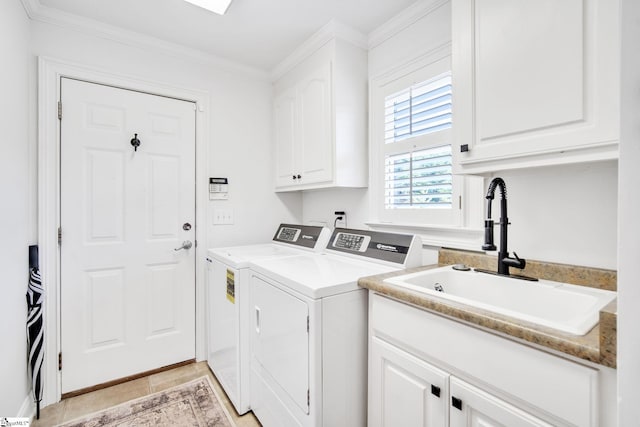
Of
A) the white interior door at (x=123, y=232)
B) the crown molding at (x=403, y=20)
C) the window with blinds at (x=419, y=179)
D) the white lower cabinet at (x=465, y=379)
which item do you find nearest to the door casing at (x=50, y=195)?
the white interior door at (x=123, y=232)

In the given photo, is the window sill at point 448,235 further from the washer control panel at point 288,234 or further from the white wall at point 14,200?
the white wall at point 14,200

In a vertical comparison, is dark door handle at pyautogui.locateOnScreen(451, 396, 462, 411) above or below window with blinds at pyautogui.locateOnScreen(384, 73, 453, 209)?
below

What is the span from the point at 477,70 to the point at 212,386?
240 centimetres

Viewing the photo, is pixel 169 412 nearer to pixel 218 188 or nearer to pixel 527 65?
pixel 218 188

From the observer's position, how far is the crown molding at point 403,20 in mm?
1677

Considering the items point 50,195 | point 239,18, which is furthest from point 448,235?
point 50,195

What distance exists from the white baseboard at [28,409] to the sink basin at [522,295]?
209 cm

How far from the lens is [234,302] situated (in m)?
1.80

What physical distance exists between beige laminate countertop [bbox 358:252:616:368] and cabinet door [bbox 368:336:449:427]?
0.24 metres

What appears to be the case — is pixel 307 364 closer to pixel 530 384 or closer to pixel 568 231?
pixel 530 384

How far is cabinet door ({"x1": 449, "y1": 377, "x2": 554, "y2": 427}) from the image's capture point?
827mm

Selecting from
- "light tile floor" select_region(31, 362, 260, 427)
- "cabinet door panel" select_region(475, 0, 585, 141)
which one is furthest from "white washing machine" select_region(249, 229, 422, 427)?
"cabinet door panel" select_region(475, 0, 585, 141)

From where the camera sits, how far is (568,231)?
4.01 feet

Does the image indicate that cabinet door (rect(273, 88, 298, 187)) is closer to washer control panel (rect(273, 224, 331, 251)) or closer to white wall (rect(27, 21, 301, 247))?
white wall (rect(27, 21, 301, 247))
